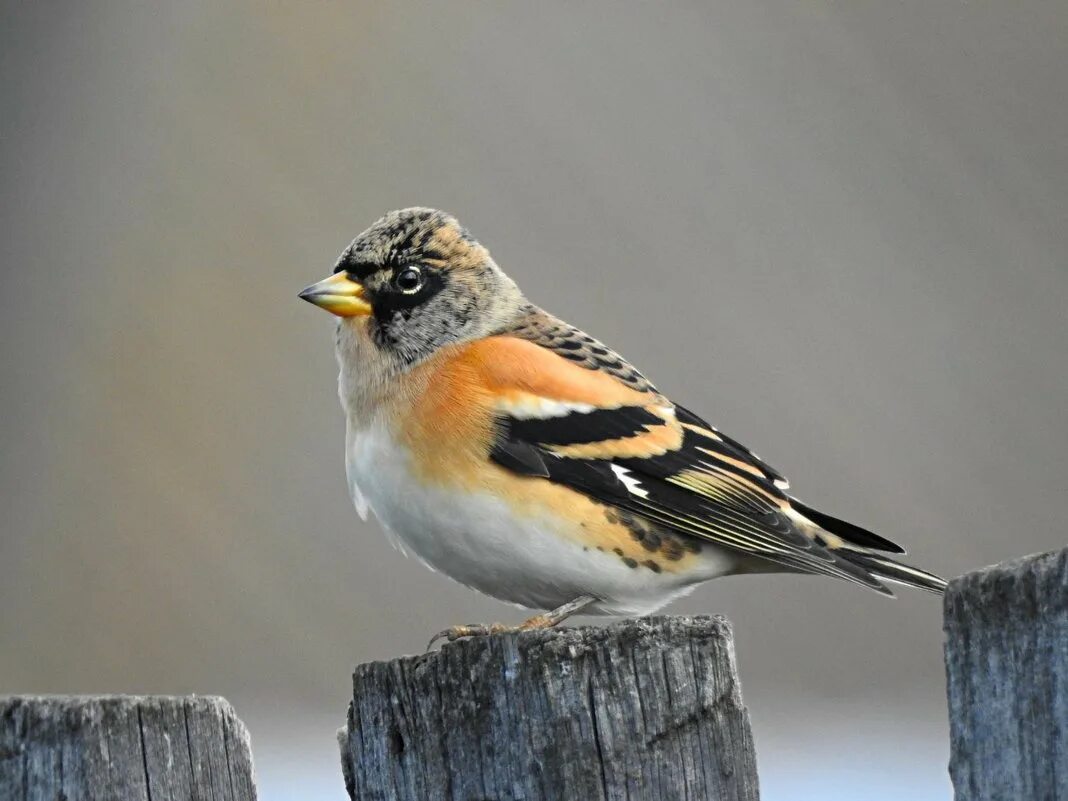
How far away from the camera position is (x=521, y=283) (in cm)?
466

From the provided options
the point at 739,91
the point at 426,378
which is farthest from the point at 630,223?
the point at 426,378

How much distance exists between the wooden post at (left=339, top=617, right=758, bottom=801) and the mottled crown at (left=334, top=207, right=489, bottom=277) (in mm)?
1617

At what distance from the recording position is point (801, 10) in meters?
5.03

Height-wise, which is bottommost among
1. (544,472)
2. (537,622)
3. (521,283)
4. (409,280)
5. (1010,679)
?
(1010,679)

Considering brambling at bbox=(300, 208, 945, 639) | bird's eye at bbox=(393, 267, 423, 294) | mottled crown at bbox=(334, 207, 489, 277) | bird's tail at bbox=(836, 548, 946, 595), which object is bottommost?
bird's tail at bbox=(836, 548, 946, 595)

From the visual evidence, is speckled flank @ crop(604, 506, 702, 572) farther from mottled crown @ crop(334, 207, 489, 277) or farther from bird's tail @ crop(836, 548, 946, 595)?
mottled crown @ crop(334, 207, 489, 277)

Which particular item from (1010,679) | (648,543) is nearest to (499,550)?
(648,543)

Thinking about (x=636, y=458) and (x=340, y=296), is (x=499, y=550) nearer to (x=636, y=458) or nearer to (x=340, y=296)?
(x=636, y=458)

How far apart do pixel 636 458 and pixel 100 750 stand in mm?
1547

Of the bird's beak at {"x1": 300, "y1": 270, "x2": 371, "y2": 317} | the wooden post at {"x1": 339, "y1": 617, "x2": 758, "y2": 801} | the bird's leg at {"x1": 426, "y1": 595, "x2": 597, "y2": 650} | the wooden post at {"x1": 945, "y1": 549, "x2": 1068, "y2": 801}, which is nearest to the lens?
the wooden post at {"x1": 945, "y1": 549, "x2": 1068, "y2": 801}

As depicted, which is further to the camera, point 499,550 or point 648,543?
point 648,543

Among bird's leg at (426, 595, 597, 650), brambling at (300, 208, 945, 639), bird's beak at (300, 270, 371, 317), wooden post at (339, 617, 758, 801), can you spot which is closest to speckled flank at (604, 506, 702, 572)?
brambling at (300, 208, 945, 639)

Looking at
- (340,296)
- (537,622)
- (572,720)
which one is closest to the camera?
(572,720)

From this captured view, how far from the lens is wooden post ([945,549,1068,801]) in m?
1.50
